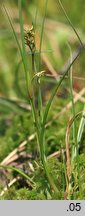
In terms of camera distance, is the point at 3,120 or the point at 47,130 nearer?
the point at 47,130

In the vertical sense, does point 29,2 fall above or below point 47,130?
above

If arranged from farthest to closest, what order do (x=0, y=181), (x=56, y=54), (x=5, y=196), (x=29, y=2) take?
(x=29, y=2)
(x=56, y=54)
(x=0, y=181)
(x=5, y=196)

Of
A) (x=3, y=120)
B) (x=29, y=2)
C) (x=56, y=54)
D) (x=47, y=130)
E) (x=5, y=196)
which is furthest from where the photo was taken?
(x=29, y=2)

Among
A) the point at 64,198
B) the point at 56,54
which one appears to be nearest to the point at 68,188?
the point at 64,198

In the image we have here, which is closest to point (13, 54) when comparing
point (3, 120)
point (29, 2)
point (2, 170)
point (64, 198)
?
point (29, 2)
